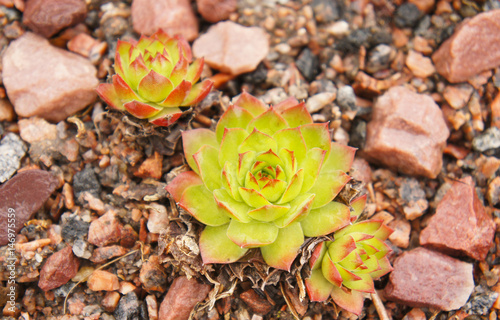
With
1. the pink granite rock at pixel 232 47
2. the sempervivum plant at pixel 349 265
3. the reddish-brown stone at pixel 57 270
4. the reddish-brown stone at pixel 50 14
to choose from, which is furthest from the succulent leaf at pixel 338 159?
the reddish-brown stone at pixel 50 14

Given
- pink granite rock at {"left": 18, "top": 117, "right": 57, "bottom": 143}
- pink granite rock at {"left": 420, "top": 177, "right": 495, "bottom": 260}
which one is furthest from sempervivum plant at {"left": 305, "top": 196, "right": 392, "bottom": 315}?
pink granite rock at {"left": 18, "top": 117, "right": 57, "bottom": 143}

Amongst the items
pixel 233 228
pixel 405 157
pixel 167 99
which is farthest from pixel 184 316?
pixel 405 157

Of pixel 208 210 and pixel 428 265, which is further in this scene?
pixel 428 265

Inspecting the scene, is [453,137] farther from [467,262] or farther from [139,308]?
[139,308]

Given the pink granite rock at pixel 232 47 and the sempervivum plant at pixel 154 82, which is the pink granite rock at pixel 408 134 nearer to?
the pink granite rock at pixel 232 47

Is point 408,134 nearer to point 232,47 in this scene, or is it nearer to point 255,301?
point 232,47

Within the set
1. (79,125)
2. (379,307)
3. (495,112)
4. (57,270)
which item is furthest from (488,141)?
(57,270)
